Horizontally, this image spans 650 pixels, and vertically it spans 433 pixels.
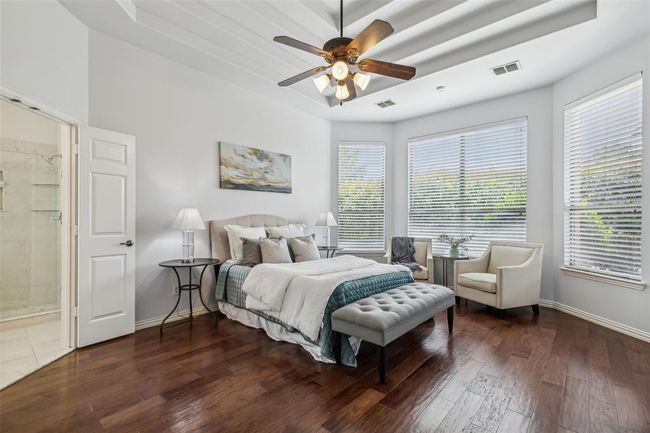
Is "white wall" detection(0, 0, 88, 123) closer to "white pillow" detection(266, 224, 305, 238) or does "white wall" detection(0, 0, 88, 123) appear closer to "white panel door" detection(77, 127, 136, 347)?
"white panel door" detection(77, 127, 136, 347)

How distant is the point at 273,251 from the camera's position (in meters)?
3.80

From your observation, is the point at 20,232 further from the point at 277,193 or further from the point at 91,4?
the point at 277,193

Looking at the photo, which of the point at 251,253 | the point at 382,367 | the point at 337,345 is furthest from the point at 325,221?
the point at 382,367

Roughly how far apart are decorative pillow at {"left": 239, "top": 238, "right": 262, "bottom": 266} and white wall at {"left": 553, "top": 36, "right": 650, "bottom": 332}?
4.08 m

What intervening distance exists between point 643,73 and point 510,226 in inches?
92.0

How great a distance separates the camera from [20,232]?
152 inches

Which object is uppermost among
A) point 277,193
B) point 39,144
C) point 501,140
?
point 501,140

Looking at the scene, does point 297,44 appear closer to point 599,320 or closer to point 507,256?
point 507,256

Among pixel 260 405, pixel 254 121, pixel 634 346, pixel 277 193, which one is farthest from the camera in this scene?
pixel 277 193

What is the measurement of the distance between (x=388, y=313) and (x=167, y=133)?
3252 millimetres

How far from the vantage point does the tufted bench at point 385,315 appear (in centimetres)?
238

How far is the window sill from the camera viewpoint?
329cm

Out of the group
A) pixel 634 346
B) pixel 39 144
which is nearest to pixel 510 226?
pixel 634 346

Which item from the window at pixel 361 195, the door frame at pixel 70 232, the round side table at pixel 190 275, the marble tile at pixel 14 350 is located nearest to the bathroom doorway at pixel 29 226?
the marble tile at pixel 14 350
